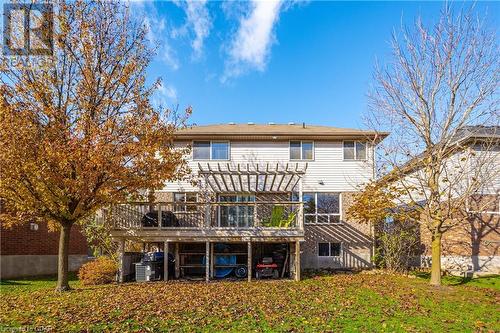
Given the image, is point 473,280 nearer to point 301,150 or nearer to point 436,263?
point 436,263

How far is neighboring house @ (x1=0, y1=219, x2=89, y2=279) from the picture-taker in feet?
48.7

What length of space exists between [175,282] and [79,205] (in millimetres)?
4445

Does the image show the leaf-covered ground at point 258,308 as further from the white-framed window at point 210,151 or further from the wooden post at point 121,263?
the white-framed window at point 210,151

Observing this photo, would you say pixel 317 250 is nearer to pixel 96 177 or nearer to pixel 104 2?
pixel 96 177

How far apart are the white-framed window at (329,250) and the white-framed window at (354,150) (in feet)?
13.5

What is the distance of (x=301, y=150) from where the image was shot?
1800 cm

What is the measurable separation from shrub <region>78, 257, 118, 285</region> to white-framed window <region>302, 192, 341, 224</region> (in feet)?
28.5

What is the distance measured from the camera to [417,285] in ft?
40.1

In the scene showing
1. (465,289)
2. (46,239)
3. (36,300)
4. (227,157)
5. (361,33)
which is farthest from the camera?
(227,157)

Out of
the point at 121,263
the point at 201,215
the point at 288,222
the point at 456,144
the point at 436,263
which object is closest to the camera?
the point at 436,263

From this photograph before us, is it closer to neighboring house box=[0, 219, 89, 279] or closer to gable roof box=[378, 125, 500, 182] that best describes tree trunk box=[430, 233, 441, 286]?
gable roof box=[378, 125, 500, 182]

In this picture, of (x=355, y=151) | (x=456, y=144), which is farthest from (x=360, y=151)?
(x=456, y=144)

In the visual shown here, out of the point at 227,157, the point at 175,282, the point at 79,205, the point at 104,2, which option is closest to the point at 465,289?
the point at 175,282

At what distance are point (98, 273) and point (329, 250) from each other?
9970mm
